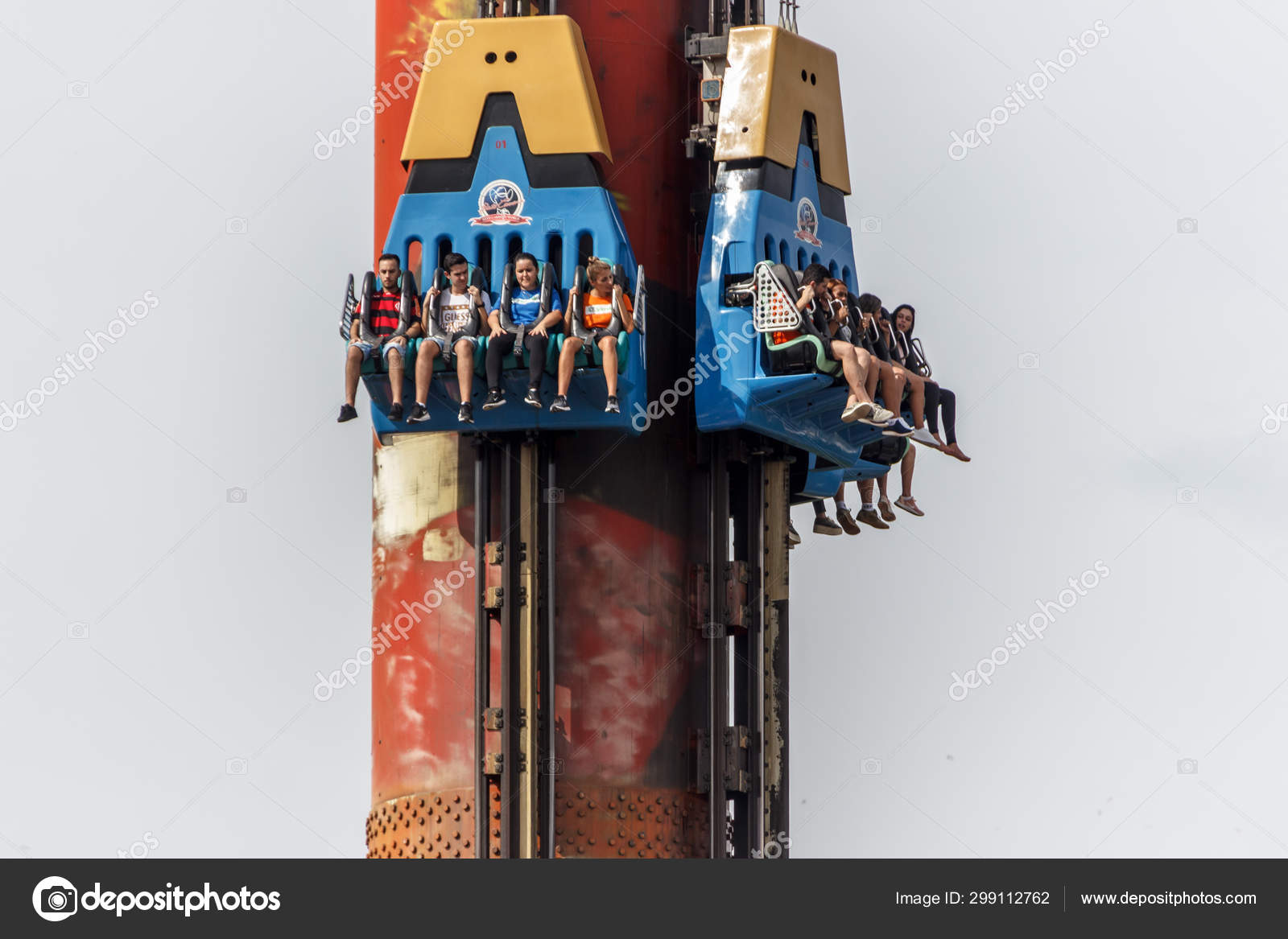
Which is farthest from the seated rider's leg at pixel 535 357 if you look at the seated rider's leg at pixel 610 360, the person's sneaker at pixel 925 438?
the person's sneaker at pixel 925 438

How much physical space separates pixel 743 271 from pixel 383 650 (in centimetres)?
714

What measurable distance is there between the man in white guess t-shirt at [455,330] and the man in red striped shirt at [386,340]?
0.28 metres

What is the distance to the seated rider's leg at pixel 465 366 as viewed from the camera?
52719 millimetres

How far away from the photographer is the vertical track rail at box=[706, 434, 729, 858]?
54969mm

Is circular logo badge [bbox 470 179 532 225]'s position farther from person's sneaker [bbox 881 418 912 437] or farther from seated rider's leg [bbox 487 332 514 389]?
person's sneaker [bbox 881 418 912 437]

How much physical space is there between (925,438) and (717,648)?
3988mm

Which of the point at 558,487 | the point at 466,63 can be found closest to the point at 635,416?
the point at 558,487

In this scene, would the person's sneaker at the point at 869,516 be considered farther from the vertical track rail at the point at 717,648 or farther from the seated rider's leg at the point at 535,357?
the seated rider's leg at the point at 535,357

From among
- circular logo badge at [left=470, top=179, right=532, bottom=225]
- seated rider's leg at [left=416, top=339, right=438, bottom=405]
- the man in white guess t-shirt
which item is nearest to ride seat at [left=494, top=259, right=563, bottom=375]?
the man in white guess t-shirt

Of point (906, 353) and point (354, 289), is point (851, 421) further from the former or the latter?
point (354, 289)

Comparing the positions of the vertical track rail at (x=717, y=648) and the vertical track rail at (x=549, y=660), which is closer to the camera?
the vertical track rail at (x=549, y=660)

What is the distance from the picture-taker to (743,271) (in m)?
54.7
